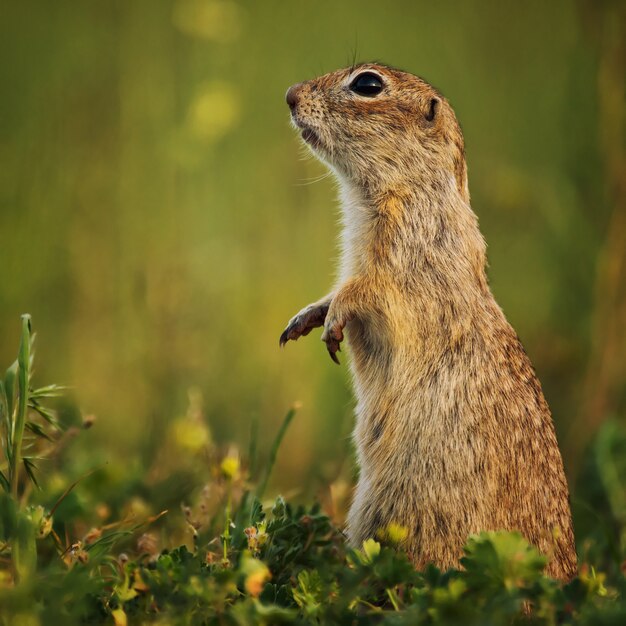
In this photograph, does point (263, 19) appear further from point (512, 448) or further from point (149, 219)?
point (512, 448)

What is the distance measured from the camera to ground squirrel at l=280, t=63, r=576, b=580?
3.25 m

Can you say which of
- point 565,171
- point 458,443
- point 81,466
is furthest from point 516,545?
point 565,171

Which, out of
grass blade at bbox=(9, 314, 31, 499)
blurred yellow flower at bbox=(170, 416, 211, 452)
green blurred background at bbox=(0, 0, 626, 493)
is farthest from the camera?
green blurred background at bbox=(0, 0, 626, 493)

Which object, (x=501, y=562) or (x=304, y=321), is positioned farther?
(x=304, y=321)

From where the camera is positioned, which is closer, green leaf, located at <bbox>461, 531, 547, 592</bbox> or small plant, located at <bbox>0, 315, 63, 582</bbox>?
green leaf, located at <bbox>461, 531, 547, 592</bbox>

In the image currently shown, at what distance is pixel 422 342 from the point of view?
11.5 ft

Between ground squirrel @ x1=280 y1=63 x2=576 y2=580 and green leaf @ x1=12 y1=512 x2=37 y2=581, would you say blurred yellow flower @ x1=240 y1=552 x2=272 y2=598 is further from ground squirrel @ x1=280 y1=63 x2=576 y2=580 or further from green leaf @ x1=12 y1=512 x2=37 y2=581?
ground squirrel @ x1=280 y1=63 x2=576 y2=580

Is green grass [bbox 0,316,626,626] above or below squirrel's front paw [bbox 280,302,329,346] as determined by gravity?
below

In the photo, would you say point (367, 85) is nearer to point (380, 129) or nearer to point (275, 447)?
point (380, 129)

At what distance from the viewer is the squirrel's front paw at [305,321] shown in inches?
146

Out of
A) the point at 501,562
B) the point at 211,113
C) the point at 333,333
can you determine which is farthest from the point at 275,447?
the point at 211,113

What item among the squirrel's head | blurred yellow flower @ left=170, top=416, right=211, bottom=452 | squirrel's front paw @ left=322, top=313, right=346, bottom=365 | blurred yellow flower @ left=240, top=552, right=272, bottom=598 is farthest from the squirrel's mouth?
blurred yellow flower @ left=240, top=552, right=272, bottom=598

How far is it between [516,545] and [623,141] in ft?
14.5

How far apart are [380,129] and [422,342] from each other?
0.99 meters
